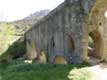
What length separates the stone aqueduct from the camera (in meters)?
13.7

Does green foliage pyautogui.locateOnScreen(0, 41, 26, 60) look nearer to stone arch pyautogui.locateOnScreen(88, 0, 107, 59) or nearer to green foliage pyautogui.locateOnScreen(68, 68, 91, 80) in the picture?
stone arch pyautogui.locateOnScreen(88, 0, 107, 59)

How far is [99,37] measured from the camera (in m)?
16.2

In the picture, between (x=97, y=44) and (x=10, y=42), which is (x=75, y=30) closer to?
(x=97, y=44)

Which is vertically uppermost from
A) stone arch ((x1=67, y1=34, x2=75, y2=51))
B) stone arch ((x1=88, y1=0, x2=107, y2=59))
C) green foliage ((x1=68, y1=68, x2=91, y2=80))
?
stone arch ((x1=88, y1=0, x2=107, y2=59))

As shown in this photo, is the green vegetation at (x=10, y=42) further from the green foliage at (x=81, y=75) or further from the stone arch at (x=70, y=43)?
the green foliage at (x=81, y=75)

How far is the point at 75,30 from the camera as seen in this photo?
14.3 metres

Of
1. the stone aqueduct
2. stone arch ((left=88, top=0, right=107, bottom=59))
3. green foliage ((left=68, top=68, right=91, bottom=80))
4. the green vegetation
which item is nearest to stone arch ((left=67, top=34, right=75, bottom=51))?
the stone aqueduct

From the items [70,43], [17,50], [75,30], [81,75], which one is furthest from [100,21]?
[17,50]

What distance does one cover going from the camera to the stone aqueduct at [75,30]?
13.7 meters

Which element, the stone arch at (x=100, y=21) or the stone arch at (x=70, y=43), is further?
the stone arch at (x=70, y=43)

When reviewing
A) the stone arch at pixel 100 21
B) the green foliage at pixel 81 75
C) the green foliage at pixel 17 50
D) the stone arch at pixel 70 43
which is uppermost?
the stone arch at pixel 100 21

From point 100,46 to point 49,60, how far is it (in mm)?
3974

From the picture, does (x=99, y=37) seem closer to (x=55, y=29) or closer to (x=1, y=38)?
(x=55, y=29)

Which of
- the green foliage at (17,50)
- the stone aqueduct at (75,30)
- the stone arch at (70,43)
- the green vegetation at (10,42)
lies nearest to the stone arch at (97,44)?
the stone aqueduct at (75,30)
